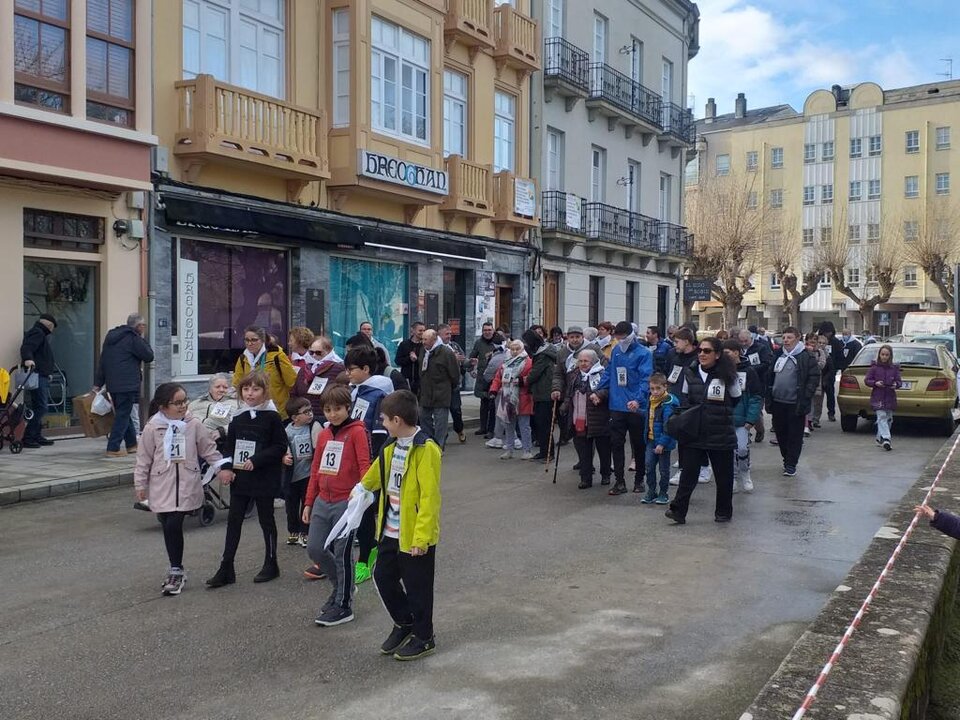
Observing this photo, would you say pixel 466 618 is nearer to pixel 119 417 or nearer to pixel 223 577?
pixel 223 577

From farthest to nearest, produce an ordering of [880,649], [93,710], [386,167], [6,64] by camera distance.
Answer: [386,167] < [6,64] < [93,710] < [880,649]

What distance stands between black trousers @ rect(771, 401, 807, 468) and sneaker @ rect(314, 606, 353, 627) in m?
7.26

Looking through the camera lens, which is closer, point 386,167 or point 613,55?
point 386,167

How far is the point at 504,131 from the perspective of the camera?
23328 mm

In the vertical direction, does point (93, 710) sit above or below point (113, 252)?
below

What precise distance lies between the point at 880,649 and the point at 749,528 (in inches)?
171

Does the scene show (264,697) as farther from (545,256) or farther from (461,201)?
(545,256)

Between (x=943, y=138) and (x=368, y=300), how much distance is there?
51028 mm

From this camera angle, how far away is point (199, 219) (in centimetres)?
1451

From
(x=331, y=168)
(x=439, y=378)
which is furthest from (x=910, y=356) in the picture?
(x=331, y=168)

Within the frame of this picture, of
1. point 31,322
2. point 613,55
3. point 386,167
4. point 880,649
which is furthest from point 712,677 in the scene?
point 613,55

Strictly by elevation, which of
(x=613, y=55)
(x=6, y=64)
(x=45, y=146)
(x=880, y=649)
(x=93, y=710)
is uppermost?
(x=613, y=55)

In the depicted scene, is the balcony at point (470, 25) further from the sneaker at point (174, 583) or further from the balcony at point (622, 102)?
the sneaker at point (174, 583)

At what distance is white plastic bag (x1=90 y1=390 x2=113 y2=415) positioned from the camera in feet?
37.0
